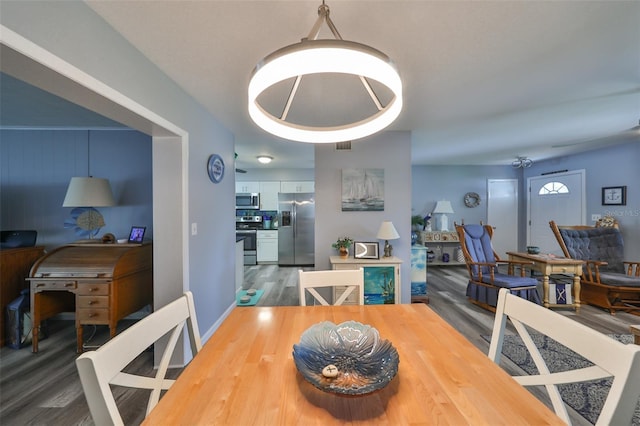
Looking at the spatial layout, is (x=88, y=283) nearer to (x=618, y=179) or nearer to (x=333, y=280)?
(x=333, y=280)

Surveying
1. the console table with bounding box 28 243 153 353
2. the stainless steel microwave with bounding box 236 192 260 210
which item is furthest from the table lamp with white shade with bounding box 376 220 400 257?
the stainless steel microwave with bounding box 236 192 260 210

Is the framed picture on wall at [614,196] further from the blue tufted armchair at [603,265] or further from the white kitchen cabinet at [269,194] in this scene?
the white kitchen cabinet at [269,194]

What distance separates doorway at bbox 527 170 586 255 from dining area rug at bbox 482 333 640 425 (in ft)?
9.89

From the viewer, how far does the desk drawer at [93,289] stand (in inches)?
86.7

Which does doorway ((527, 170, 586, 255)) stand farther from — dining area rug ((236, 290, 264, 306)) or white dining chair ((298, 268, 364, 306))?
dining area rug ((236, 290, 264, 306))

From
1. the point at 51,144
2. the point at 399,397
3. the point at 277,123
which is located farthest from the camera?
the point at 51,144

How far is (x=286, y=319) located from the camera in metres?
1.26

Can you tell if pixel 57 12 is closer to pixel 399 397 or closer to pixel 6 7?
pixel 6 7

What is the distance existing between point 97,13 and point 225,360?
1.83 m

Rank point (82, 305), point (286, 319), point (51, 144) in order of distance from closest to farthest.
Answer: point (286, 319) → point (82, 305) → point (51, 144)

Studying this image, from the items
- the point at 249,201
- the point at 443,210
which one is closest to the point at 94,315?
the point at 249,201

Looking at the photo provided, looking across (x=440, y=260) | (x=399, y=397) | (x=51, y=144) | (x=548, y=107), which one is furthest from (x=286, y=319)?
(x=440, y=260)

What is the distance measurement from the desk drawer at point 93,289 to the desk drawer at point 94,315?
143 mm

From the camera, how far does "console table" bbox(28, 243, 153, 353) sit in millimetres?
2201
